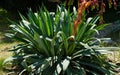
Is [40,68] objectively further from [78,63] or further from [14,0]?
[14,0]

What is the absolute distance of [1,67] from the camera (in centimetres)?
606

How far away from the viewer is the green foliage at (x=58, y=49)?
5238 millimetres

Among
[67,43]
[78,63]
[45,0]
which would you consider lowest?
[78,63]

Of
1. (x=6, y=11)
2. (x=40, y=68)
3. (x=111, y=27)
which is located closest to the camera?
(x=40, y=68)

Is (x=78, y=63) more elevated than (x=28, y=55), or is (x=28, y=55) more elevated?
(x=28, y=55)

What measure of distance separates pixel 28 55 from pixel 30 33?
16.2 inches

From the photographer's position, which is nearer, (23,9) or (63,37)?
(63,37)

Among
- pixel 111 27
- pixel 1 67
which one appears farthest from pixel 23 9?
pixel 1 67

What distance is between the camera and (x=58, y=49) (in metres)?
5.34

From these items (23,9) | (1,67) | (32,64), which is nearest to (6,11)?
(23,9)

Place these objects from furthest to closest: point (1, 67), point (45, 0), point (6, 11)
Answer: point (6, 11) < point (45, 0) < point (1, 67)

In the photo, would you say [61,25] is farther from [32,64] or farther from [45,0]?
[45,0]

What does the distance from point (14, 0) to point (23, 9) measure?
428mm

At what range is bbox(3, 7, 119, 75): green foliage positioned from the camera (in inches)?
206
